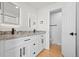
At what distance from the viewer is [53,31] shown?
5.46 meters

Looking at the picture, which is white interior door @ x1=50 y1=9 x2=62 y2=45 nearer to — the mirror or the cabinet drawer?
the mirror

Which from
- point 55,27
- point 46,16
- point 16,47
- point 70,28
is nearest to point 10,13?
point 16,47

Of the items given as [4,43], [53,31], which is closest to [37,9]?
[53,31]

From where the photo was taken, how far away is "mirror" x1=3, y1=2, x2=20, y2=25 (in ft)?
7.77

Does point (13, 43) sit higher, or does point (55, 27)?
point (55, 27)

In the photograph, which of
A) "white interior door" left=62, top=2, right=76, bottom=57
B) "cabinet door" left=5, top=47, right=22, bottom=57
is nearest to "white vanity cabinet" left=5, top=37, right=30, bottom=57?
"cabinet door" left=5, top=47, right=22, bottom=57

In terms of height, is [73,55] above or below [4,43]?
below

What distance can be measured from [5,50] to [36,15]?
352cm

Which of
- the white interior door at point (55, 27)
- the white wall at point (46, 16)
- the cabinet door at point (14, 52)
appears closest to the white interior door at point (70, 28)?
the cabinet door at point (14, 52)

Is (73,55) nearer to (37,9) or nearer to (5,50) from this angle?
(5,50)

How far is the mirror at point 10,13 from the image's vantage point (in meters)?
2.37

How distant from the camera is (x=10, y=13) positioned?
102 inches

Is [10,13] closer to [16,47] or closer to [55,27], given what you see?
[16,47]

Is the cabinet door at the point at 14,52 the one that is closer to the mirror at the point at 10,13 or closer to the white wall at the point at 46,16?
the mirror at the point at 10,13
